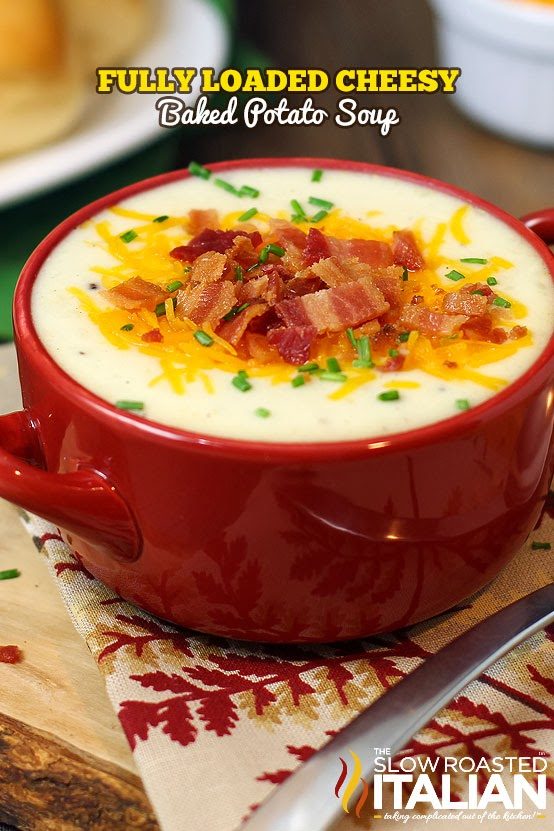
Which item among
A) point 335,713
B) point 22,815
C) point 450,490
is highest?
point 450,490

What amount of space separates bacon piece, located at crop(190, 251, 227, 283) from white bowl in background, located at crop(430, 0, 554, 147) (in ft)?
5.21

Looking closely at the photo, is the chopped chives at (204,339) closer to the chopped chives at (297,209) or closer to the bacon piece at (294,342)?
the bacon piece at (294,342)

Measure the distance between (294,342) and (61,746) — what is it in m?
0.58

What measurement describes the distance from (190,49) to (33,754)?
83.1 inches

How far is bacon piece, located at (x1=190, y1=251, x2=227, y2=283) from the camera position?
1.51 meters

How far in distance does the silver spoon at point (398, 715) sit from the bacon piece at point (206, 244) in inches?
25.3

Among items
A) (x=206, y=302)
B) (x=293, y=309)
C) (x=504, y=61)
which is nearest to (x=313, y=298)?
(x=293, y=309)

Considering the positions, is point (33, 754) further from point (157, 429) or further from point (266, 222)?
point (266, 222)

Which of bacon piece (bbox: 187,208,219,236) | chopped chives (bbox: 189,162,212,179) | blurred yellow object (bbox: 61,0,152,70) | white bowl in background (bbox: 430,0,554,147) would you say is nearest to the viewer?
bacon piece (bbox: 187,208,219,236)

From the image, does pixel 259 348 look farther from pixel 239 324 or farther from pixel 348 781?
pixel 348 781

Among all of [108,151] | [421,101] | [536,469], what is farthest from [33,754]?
[421,101]

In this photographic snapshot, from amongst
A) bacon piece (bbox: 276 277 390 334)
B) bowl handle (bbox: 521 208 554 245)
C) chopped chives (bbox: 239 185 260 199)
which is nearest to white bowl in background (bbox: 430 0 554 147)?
bowl handle (bbox: 521 208 554 245)

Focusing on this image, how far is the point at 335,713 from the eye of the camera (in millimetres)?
1376

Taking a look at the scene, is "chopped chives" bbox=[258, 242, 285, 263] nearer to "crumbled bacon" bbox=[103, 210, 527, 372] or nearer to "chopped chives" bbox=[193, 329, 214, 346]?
"crumbled bacon" bbox=[103, 210, 527, 372]
